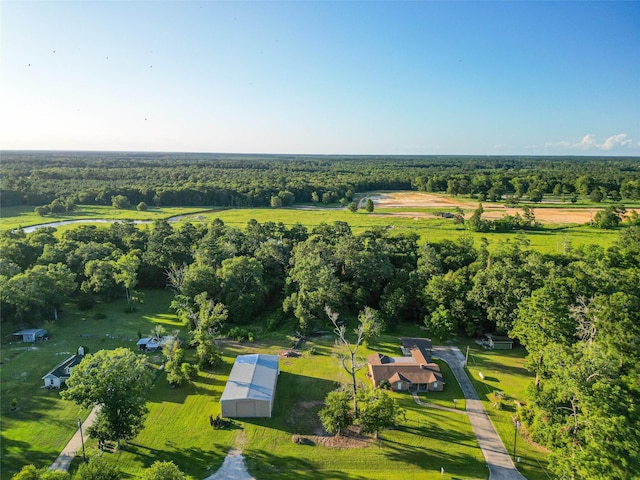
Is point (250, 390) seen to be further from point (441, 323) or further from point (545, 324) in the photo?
point (545, 324)

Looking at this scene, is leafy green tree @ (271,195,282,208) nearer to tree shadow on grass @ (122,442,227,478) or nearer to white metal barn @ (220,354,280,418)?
white metal barn @ (220,354,280,418)

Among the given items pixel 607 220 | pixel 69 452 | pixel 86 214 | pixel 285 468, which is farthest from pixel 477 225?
pixel 86 214

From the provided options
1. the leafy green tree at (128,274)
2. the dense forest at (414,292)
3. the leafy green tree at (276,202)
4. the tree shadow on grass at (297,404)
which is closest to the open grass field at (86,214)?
the leafy green tree at (276,202)

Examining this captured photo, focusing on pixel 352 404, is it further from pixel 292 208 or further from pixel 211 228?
pixel 292 208

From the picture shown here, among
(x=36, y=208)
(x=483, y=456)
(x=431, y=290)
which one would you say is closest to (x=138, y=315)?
(x=431, y=290)

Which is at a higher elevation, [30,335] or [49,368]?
[30,335]

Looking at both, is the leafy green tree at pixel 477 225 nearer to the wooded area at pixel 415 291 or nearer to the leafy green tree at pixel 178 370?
the wooded area at pixel 415 291
